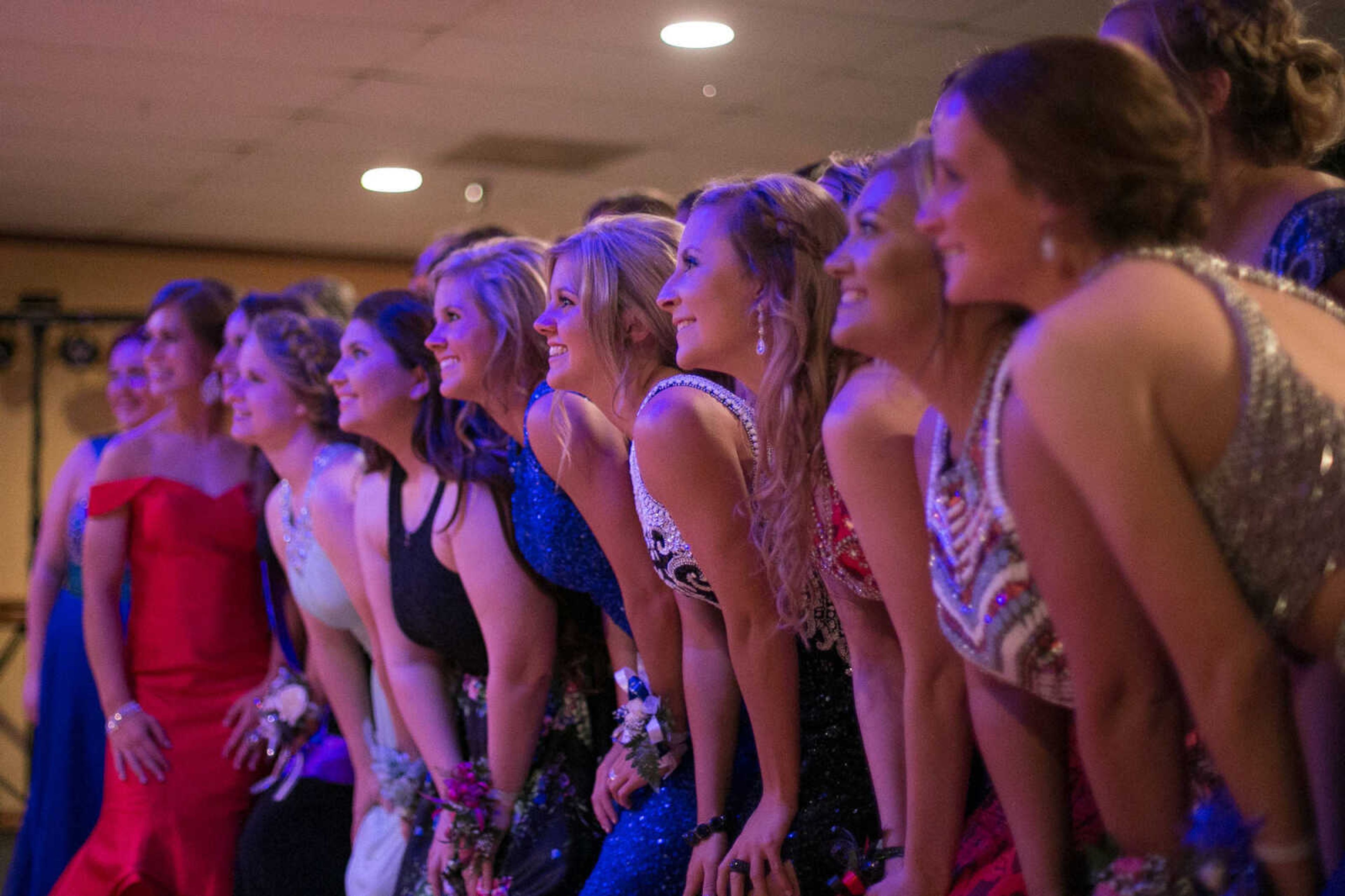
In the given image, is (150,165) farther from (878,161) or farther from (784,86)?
(878,161)

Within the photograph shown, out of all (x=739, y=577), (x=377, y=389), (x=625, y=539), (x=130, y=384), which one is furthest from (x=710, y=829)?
(x=130, y=384)

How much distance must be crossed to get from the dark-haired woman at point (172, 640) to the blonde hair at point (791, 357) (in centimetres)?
214

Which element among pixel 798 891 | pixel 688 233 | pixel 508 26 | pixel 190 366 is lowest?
pixel 798 891

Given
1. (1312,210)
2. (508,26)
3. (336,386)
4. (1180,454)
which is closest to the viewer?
(1180,454)

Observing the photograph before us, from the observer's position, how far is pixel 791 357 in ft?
6.72

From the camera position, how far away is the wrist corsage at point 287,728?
143 inches

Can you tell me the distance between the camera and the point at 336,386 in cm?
318

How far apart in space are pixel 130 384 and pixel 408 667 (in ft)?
7.35

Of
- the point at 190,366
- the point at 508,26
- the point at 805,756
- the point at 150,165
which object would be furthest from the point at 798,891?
the point at 150,165

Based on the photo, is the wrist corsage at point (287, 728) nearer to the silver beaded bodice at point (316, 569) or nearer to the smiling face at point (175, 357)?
the silver beaded bodice at point (316, 569)

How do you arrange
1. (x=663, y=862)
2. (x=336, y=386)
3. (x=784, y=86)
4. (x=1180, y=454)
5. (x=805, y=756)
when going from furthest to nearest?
(x=784, y=86), (x=336, y=386), (x=663, y=862), (x=805, y=756), (x=1180, y=454)

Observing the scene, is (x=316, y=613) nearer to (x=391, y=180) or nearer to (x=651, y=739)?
(x=651, y=739)

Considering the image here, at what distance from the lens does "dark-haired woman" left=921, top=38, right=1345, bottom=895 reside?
3.91 ft

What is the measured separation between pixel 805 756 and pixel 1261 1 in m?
1.24
